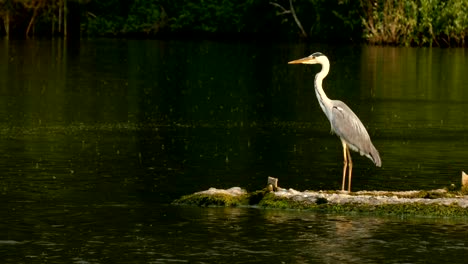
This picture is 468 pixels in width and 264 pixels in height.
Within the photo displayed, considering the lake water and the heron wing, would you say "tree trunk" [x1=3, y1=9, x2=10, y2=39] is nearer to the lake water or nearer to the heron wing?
the lake water

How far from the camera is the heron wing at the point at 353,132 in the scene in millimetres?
21828

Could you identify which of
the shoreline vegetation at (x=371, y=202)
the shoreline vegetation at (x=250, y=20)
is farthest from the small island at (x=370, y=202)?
the shoreline vegetation at (x=250, y=20)

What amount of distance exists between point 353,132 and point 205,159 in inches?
252

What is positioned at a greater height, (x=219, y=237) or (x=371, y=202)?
(x=371, y=202)

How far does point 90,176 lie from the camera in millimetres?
24719

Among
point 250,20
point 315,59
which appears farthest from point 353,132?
point 250,20

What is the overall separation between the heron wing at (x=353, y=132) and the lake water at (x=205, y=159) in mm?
2161

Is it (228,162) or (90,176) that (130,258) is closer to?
(90,176)

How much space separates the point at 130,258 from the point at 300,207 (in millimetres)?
3779

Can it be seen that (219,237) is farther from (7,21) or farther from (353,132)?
(7,21)

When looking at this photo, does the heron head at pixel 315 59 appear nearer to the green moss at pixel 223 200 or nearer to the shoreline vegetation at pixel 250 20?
the green moss at pixel 223 200

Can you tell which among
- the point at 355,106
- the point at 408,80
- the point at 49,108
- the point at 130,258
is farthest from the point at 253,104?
the point at 130,258

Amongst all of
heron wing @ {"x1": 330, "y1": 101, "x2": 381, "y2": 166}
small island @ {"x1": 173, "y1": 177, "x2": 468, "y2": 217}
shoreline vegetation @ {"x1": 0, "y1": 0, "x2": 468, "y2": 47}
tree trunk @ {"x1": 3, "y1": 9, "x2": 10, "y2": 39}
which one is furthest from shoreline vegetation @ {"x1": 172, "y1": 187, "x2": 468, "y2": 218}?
tree trunk @ {"x1": 3, "y1": 9, "x2": 10, "y2": 39}

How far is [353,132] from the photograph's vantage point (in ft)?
71.8
